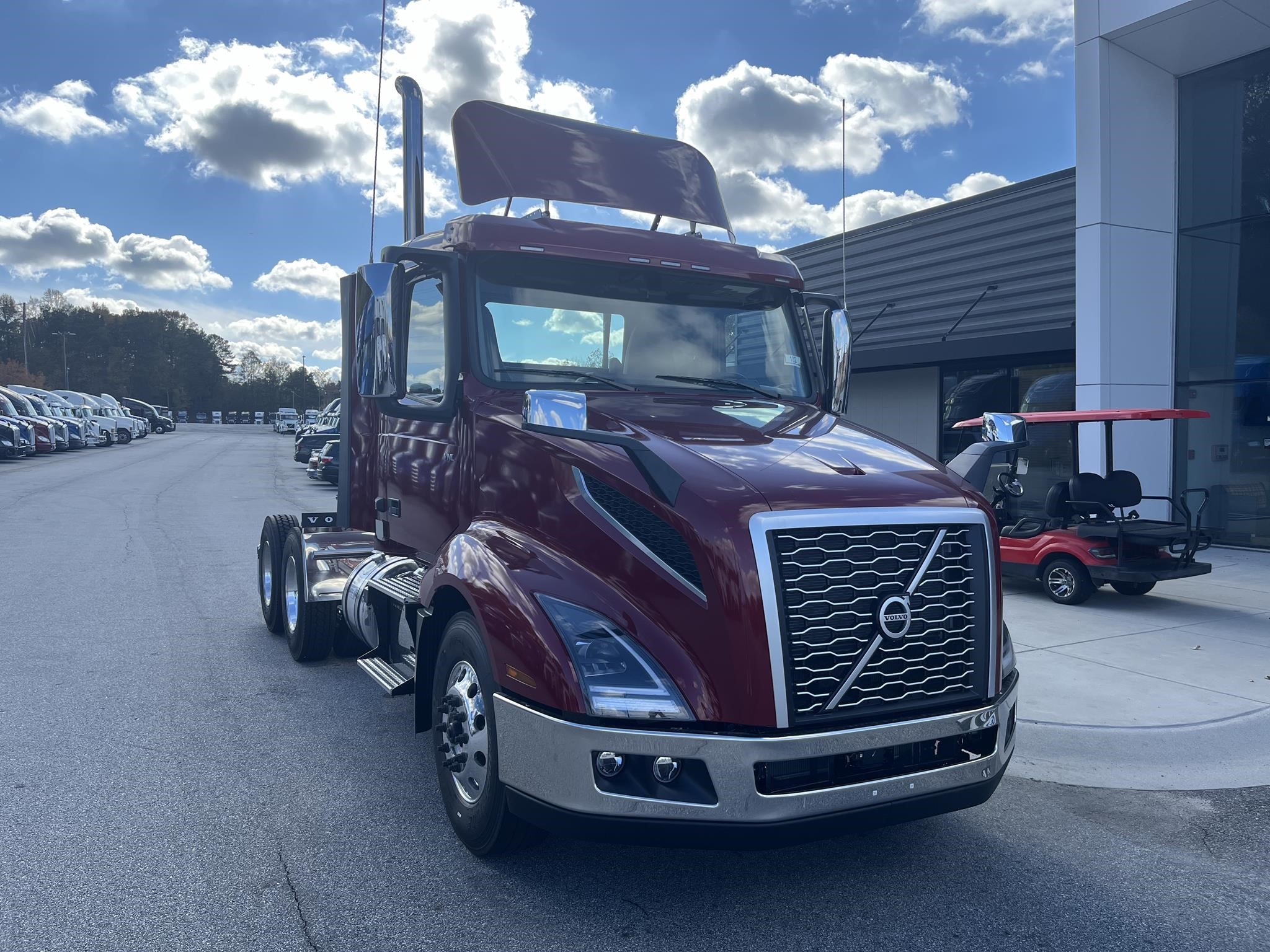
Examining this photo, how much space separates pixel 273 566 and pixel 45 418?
34.8 meters

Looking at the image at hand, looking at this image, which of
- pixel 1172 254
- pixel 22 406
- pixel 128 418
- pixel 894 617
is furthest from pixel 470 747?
pixel 128 418

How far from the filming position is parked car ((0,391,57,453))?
108ft

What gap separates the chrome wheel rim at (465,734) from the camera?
3711 mm

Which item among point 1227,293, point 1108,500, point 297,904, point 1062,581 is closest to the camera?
point 297,904

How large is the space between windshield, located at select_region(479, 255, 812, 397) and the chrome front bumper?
1.79m

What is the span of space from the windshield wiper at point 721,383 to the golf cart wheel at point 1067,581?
5.92 metres

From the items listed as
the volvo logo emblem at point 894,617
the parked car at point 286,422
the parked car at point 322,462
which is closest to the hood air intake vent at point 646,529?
the volvo logo emblem at point 894,617

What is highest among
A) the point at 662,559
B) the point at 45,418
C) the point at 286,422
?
the point at 286,422

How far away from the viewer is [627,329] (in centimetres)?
466

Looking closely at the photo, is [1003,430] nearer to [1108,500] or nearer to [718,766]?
[718,766]

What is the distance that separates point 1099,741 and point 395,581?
396 cm

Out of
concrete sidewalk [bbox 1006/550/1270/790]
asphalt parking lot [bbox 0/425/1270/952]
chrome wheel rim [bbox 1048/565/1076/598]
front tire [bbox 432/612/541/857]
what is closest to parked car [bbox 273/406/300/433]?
chrome wheel rim [bbox 1048/565/1076/598]

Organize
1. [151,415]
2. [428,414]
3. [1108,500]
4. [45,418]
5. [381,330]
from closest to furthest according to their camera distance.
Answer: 1. [381,330]
2. [428,414]
3. [1108,500]
4. [45,418]
5. [151,415]

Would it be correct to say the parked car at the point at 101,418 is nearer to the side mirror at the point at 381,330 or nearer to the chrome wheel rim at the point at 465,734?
the side mirror at the point at 381,330
